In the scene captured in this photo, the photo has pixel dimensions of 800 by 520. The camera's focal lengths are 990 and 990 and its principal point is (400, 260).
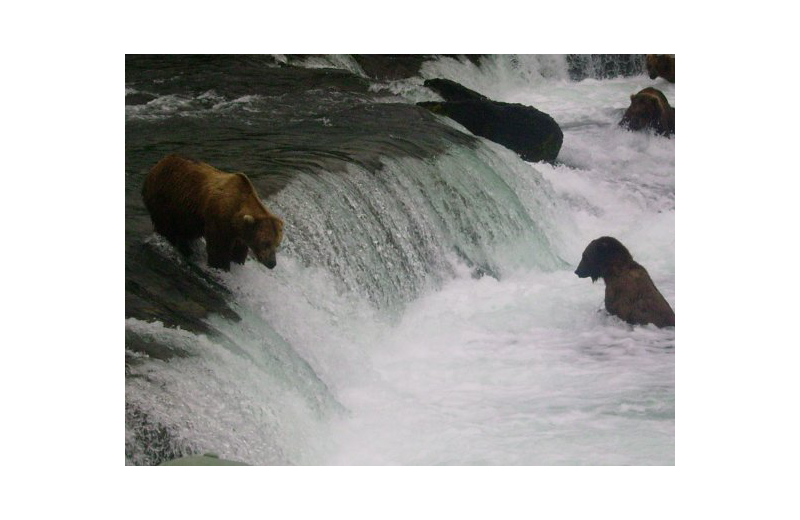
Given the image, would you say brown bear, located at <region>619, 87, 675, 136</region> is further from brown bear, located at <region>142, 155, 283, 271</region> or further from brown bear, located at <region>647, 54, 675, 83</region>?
brown bear, located at <region>142, 155, 283, 271</region>

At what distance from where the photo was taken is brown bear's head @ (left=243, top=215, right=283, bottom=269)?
4922 mm

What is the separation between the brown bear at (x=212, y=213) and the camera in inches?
195

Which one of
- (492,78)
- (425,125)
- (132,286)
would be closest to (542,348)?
(132,286)

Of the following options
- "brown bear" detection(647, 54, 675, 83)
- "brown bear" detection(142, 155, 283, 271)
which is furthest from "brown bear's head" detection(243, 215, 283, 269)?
"brown bear" detection(647, 54, 675, 83)

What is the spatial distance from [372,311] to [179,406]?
101 inches

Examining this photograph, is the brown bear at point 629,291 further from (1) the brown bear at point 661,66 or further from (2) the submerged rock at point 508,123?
(1) the brown bear at point 661,66

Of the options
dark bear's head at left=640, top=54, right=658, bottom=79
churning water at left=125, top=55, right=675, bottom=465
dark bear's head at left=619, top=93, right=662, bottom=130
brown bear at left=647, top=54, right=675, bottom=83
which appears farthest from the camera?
dark bear's head at left=640, top=54, right=658, bottom=79

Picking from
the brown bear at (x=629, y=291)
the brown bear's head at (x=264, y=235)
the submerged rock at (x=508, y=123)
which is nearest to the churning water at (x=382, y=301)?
the brown bear at (x=629, y=291)

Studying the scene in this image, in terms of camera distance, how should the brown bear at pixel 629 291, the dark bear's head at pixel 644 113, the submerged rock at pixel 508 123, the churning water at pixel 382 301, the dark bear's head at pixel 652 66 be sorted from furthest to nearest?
the dark bear's head at pixel 652 66 < the dark bear's head at pixel 644 113 < the submerged rock at pixel 508 123 < the brown bear at pixel 629 291 < the churning water at pixel 382 301

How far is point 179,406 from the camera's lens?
4090 mm

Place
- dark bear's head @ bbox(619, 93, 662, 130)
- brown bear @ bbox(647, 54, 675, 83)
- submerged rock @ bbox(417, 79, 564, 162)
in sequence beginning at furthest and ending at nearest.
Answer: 1. brown bear @ bbox(647, 54, 675, 83)
2. dark bear's head @ bbox(619, 93, 662, 130)
3. submerged rock @ bbox(417, 79, 564, 162)

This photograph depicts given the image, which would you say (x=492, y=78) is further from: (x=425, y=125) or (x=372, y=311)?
(x=372, y=311)

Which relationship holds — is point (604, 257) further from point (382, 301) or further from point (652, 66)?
point (652, 66)

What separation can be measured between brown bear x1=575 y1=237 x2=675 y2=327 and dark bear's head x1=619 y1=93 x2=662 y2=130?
723 cm
